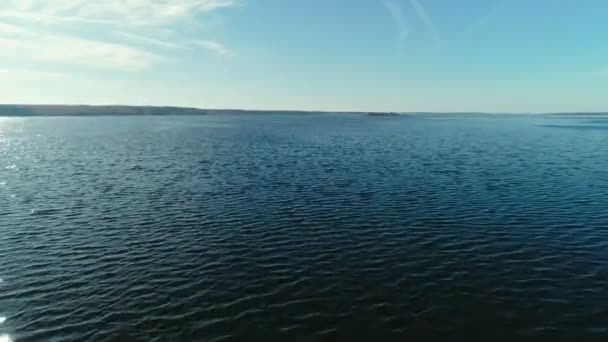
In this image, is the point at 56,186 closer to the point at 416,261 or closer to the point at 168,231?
the point at 168,231

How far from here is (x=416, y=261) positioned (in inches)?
955

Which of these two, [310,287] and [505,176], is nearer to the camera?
→ [310,287]

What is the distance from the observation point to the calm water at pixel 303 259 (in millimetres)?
17875

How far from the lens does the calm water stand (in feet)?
58.6

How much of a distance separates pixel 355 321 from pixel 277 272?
254 inches

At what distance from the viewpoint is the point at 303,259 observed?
2475cm

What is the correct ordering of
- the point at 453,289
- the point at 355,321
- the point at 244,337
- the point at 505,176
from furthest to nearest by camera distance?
the point at 505,176 < the point at 453,289 < the point at 355,321 < the point at 244,337

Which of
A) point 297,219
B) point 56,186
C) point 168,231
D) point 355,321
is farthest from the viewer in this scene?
point 56,186

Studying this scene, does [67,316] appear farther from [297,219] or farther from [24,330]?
[297,219]

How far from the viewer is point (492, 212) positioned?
1351 inches

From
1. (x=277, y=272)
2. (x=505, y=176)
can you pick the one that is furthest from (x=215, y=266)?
(x=505, y=176)

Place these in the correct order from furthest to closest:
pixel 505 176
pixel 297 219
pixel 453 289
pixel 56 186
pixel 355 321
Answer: pixel 505 176 < pixel 56 186 < pixel 297 219 < pixel 453 289 < pixel 355 321

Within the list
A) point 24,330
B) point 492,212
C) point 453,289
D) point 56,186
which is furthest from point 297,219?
point 56,186

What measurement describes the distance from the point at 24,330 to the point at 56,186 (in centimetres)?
3444
